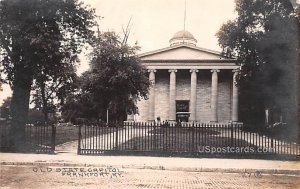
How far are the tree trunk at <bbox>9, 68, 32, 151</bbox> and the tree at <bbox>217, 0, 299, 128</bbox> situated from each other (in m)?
14.1

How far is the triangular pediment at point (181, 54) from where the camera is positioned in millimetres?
48638

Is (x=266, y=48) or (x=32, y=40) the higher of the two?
(x=266, y=48)

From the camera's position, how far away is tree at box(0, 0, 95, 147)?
1653cm

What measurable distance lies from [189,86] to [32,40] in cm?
3786

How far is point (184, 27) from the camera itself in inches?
2328

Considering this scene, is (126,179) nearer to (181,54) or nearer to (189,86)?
(181,54)

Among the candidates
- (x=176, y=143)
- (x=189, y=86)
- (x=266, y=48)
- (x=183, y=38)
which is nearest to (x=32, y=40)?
(x=176, y=143)

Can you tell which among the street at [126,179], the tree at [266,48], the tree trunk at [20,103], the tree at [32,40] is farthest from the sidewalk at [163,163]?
the tree at [266,48]

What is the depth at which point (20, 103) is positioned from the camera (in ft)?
58.4

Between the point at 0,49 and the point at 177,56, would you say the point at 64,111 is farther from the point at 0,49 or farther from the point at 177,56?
the point at 0,49

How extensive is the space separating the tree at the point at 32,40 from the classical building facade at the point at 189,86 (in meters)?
29.0

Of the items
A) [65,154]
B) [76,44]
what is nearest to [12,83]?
[76,44]
